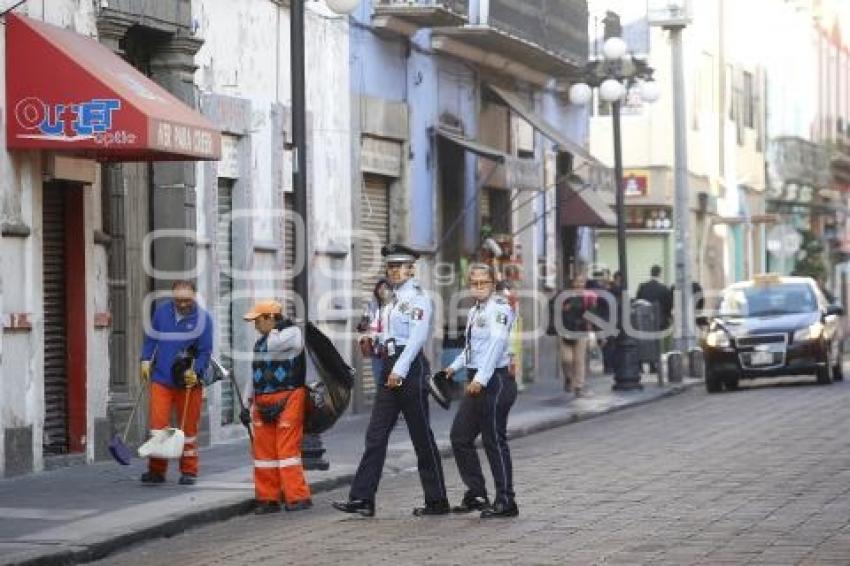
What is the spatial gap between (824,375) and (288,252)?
10.9m

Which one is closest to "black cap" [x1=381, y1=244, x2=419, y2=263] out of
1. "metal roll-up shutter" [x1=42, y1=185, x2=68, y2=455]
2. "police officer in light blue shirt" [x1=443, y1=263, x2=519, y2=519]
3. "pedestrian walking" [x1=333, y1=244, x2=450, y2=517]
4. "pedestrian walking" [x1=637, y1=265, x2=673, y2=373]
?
"pedestrian walking" [x1=333, y1=244, x2=450, y2=517]

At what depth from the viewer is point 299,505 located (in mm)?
18000

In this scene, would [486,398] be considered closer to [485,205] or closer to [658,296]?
[485,205]

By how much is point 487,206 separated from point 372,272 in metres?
6.25

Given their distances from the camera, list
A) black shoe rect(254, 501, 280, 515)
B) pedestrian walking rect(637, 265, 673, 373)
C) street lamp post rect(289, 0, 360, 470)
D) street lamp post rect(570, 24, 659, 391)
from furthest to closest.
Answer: pedestrian walking rect(637, 265, 673, 373), street lamp post rect(570, 24, 659, 391), street lamp post rect(289, 0, 360, 470), black shoe rect(254, 501, 280, 515)

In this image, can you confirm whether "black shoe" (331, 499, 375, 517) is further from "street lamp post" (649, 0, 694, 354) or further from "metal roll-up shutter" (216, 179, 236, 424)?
"street lamp post" (649, 0, 694, 354)

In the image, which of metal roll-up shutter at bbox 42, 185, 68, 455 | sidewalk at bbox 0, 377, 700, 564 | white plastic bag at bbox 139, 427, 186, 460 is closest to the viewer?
sidewalk at bbox 0, 377, 700, 564

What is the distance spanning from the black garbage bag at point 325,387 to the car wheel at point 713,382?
1733cm

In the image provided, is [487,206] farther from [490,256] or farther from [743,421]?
[743,421]

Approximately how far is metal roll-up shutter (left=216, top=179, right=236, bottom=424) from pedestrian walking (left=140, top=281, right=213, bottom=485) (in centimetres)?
574

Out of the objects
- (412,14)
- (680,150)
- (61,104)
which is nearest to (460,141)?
(412,14)

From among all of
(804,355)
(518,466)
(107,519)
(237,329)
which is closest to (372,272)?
(237,329)

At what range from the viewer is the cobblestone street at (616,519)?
47.0ft

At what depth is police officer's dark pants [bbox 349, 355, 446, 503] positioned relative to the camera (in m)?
17.3
